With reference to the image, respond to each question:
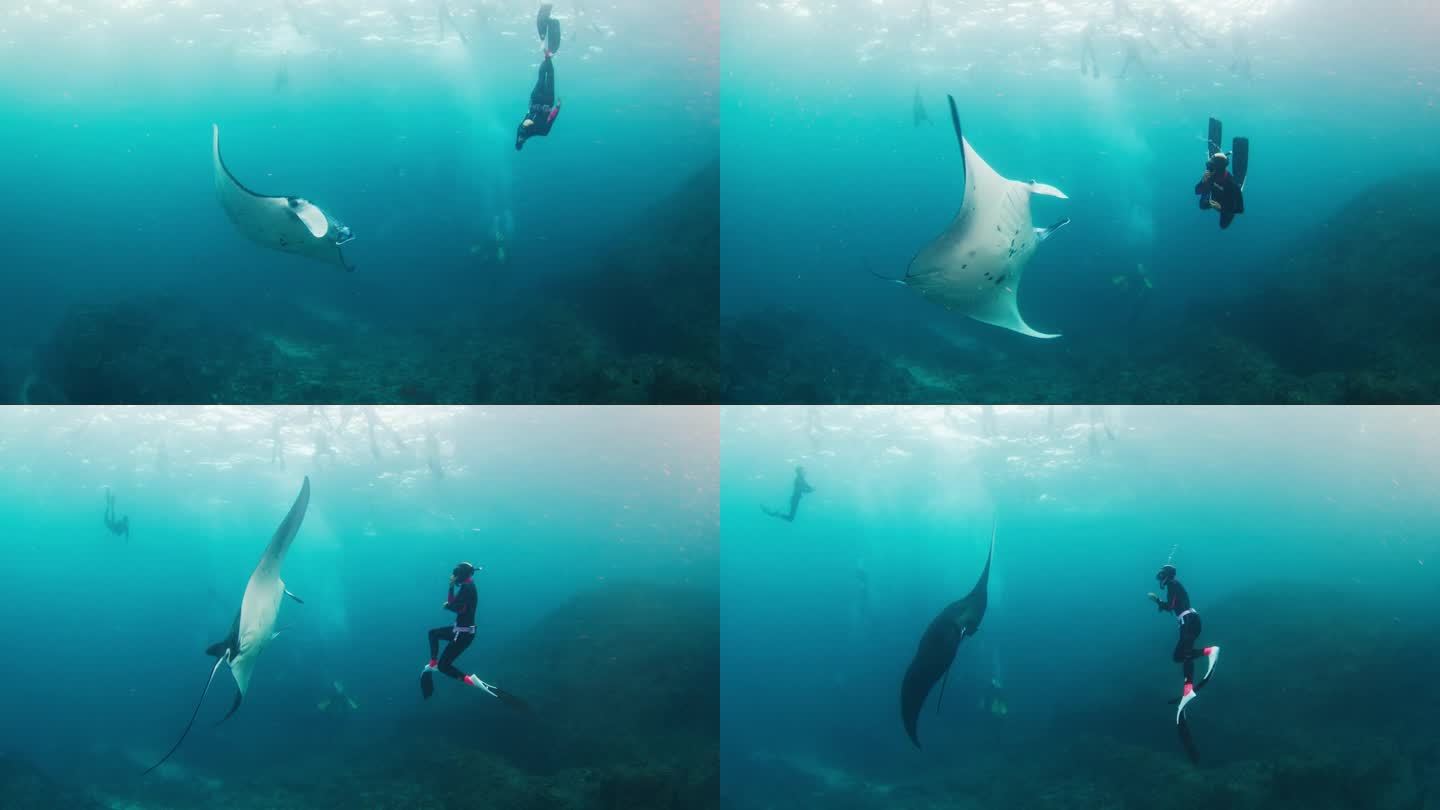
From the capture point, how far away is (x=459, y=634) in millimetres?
6090

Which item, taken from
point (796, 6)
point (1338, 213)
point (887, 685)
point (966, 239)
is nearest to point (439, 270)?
point (796, 6)

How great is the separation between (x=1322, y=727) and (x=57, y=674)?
3853cm

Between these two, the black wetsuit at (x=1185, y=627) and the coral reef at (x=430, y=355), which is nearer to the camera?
the black wetsuit at (x=1185, y=627)

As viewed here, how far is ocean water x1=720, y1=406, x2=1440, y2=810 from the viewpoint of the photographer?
454 inches

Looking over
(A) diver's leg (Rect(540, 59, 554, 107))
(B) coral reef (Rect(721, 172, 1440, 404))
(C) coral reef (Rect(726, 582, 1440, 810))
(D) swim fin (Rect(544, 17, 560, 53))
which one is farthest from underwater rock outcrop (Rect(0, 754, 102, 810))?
(D) swim fin (Rect(544, 17, 560, 53))

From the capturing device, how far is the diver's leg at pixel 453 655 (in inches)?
224

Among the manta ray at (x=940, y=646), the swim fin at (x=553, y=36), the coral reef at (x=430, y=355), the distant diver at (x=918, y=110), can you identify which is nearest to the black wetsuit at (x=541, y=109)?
the swim fin at (x=553, y=36)

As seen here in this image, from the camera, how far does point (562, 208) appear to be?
42.8 feet

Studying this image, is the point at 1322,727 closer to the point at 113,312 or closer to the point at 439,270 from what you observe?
the point at 439,270

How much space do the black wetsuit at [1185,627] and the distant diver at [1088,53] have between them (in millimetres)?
10366

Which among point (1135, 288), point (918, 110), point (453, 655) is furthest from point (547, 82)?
point (1135, 288)

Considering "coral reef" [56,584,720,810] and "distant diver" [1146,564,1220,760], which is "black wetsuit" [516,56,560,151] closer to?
"distant diver" [1146,564,1220,760]

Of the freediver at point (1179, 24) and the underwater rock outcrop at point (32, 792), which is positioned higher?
the freediver at point (1179, 24)

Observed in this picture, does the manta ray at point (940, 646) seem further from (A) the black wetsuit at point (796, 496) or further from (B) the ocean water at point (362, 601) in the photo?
(B) the ocean water at point (362, 601)
